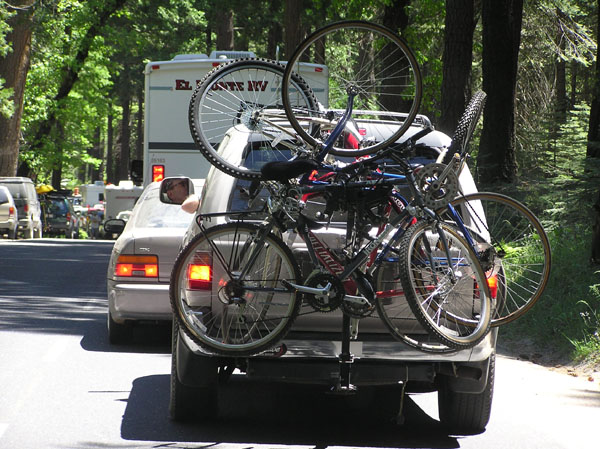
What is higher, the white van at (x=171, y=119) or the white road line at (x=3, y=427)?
the white van at (x=171, y=119)

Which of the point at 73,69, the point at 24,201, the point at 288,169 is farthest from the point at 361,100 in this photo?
the point at 73,69

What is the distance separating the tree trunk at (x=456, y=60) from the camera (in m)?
19.5

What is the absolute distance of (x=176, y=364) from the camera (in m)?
6.47

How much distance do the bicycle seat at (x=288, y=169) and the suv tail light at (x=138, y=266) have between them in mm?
4285

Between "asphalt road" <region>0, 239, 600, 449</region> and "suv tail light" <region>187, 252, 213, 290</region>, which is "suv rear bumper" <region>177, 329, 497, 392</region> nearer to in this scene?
"suv tail light" <region>187, 252, 213, 290</region>

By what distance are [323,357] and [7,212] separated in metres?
29.6

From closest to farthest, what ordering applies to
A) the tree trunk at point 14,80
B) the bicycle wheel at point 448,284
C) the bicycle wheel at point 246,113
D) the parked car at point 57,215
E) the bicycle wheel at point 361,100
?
the bicycle wheel at point 448,284, the bicycle wheel at point 361,100, the bicycle wheel at point 246,113, the tree trunk at point 14,80, the parked car at point 57,215

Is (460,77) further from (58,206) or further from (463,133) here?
(58,206)

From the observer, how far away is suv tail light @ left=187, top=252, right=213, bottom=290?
19.7ft

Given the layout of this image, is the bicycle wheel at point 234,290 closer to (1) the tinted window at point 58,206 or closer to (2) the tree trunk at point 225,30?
(2) the tree trunk at point 225,30

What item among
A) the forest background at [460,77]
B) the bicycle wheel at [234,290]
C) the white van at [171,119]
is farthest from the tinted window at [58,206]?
the bicycle wheel at [234,290]

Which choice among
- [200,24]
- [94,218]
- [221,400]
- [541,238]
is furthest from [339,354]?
[94,218]

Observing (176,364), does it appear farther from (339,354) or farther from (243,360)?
(339,354)

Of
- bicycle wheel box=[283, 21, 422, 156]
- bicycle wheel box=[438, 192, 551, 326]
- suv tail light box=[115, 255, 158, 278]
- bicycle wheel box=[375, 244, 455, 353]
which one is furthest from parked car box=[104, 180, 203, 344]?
bicycle wheel box=[375, 244, 455, 353]
